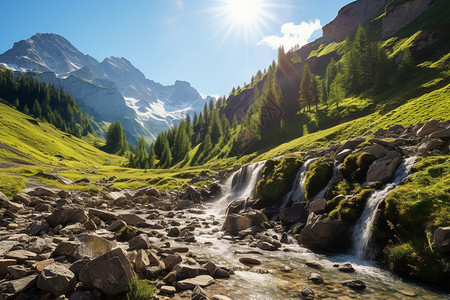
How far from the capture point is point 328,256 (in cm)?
1681

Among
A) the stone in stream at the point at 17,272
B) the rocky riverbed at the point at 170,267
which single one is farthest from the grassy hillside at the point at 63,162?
the stone in stream at the point at 17,272

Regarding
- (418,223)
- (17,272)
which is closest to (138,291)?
(17,272)

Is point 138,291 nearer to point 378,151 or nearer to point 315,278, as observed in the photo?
point 315,278

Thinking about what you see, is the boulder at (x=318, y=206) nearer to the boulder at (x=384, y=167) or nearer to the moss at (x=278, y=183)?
the boulder at (x=384, y=167)

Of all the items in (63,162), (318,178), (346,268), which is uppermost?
(318,178)

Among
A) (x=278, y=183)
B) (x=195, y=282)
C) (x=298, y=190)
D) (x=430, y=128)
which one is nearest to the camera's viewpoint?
(x=195, y=282)

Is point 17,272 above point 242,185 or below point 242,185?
below

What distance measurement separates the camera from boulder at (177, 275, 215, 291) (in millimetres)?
10242

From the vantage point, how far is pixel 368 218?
16.8 m

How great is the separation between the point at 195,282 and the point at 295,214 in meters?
16.3

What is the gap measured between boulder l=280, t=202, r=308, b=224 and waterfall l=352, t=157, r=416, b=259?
664cm

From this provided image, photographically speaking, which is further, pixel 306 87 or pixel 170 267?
pixel 306 87

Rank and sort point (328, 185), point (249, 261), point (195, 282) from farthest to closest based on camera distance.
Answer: point (328, 185)
point (249, 261)
point (195, 282)

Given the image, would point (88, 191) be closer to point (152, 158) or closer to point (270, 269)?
point (270, 269)
